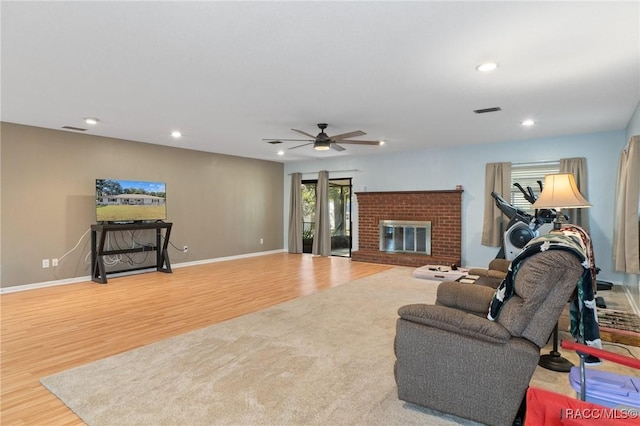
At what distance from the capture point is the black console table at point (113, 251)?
18.2ft

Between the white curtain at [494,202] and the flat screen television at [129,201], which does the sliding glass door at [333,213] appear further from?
the flat screen television at [129,201]

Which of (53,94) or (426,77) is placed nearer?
(426,77)

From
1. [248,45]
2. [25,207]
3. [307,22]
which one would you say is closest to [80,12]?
[248,45]

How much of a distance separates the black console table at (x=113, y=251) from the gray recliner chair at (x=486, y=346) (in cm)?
512

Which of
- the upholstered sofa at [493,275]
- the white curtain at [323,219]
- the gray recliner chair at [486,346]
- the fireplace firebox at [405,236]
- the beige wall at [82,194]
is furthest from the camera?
the white curtain at [323,219]

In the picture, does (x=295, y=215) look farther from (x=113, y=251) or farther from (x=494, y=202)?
(x=494, y=202)

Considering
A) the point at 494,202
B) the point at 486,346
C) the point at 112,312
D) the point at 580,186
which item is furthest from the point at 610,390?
the point at 494,202

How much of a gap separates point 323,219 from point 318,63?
5.86 meters

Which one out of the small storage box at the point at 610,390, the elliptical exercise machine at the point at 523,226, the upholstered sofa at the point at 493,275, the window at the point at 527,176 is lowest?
the small storage box at the point at 610,390

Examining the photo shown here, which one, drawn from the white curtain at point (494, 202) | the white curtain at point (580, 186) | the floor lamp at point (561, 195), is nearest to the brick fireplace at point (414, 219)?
the white curtain at point (494, 202)

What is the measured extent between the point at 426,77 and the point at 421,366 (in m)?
2.45

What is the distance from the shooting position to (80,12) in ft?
7.03

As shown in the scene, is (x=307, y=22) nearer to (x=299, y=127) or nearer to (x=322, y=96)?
(x=322, y=96)

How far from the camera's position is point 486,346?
6.17 feet
